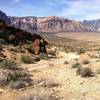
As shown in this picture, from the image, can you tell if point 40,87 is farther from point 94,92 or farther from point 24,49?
point 24,49

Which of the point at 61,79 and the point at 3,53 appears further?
the point at 3,53

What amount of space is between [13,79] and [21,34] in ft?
68.3

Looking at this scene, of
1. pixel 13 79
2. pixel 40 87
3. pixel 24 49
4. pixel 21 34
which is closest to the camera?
pixel 40 87

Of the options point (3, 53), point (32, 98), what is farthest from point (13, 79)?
point (3, 53)

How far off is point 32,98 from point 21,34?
81.0 ft

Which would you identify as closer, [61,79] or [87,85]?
[87,85]

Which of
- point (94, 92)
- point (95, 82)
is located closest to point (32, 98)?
point (94, 92)

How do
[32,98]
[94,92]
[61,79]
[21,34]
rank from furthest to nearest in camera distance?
[21,34] → [61,79] → [94,92] → [32,98]

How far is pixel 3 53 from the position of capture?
24484 millimetres

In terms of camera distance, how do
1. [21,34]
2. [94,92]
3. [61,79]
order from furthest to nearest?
[21,34]
[61,79]
[94,92]

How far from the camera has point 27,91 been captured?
1156 cm

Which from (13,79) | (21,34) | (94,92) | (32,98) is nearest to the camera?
(32,98)

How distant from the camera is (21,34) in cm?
3378

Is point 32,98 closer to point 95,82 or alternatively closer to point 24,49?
point 95,82
